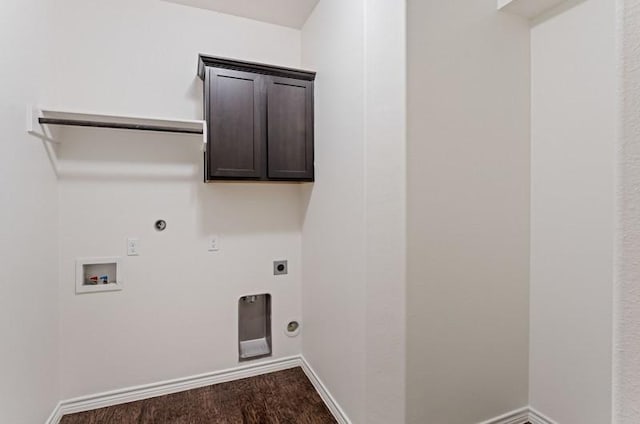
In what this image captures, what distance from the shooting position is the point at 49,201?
1.93 m

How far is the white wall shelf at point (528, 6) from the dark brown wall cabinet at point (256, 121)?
126cm

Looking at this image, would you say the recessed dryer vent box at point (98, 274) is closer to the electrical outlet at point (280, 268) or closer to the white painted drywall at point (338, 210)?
the electrical outlet at point (280, 268)

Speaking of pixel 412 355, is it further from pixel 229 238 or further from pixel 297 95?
pixel 297 95

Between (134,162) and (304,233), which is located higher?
(134,162)

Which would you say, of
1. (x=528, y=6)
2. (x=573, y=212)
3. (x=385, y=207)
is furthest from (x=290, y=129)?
(x=573, y=212)

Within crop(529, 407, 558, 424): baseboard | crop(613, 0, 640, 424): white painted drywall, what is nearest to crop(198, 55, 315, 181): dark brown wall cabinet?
crop(613, 0, 640, 424): white painted drywall

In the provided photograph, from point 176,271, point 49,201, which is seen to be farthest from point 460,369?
point 49,201

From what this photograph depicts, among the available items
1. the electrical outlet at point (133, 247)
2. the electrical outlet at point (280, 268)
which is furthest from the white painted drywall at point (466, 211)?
the electrical outlet at point (133, 247)

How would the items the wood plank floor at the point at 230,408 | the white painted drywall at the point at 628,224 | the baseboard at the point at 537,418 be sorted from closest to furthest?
1. the white painted drywall at the point at 628,224
2. the baseboard at the point at 537,418
3. the wood plank floor at the point at 230,408

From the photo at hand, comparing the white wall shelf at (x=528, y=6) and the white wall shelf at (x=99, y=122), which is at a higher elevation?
the white wall shelf at (x=528, y=6)

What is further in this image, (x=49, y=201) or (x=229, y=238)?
(x=229, y=238)

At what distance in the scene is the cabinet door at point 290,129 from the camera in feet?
7.42

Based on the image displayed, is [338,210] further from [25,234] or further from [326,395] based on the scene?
[25,234]

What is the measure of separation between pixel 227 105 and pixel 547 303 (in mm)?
2404
